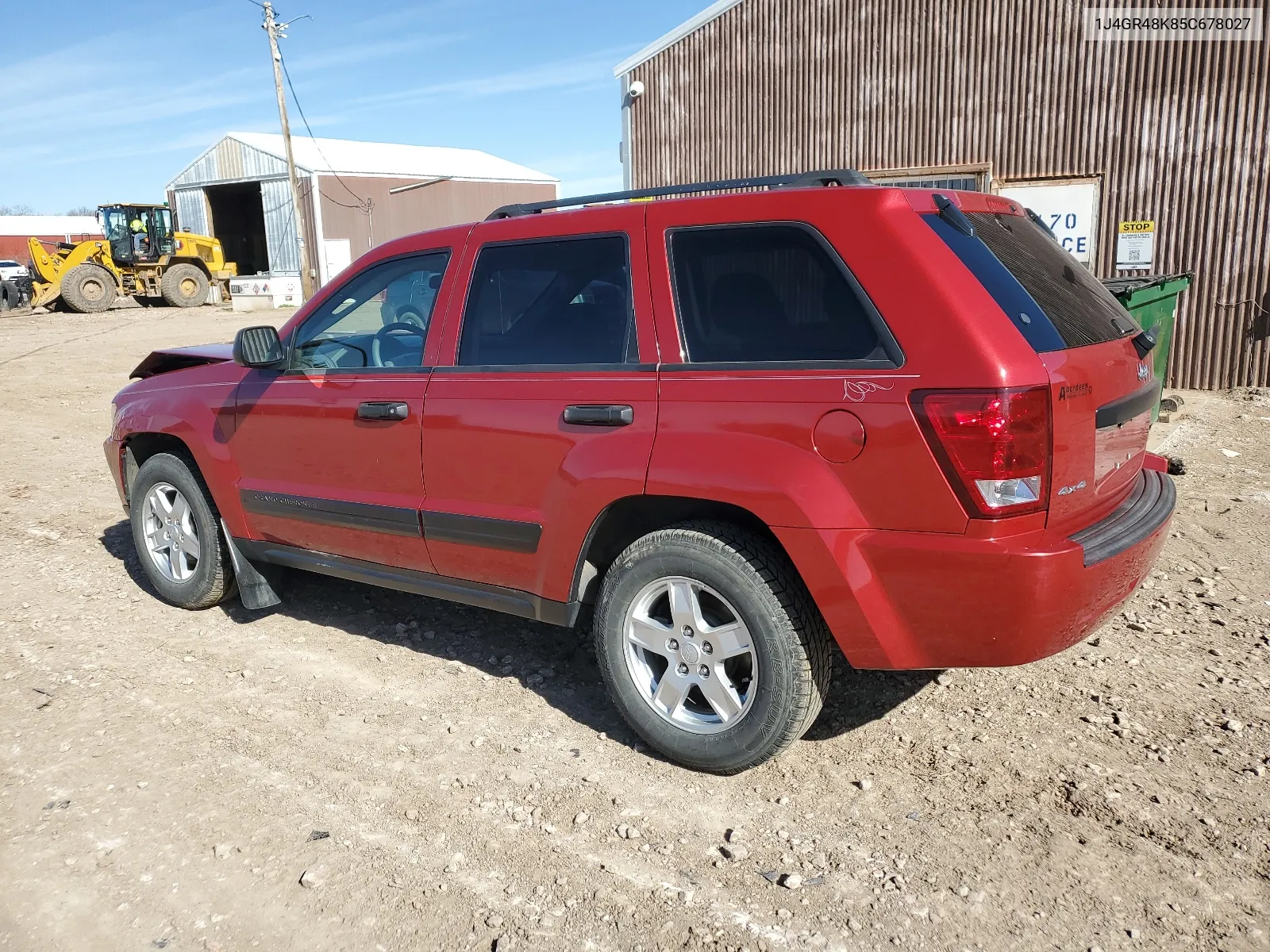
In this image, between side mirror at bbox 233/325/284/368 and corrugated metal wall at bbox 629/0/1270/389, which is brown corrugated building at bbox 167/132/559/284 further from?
side mirror at bbox 233/325/284/368

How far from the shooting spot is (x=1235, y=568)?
198 inches

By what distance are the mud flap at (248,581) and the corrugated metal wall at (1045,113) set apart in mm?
10355

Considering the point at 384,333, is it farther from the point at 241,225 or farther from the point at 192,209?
the point at 241,225

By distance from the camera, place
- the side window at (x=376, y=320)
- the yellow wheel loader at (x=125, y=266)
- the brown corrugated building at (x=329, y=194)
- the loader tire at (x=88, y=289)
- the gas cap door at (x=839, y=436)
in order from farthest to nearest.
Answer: the brown corrugated building at (x=329, y=194) → the yellow wheel loader at (x=125, y=266) → the loader tire at (x=88, y=289) → the side window at (x=376, y=320) → the gas cap door at (x=839, y=436)

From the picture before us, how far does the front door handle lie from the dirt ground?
112 centimetres

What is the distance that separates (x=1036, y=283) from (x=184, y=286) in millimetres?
29928

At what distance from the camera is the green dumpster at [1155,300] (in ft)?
25.2

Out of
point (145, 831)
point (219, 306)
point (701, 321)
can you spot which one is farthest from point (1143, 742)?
point (219, 306)

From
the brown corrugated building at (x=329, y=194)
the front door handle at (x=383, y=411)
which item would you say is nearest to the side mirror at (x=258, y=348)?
the front door handle at (x=383, y=411)

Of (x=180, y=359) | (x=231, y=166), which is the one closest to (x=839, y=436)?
(x=180, y=359)

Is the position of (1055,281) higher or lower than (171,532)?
higher

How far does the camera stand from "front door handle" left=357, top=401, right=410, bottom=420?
3812 millimetres

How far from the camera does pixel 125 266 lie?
2769 cm

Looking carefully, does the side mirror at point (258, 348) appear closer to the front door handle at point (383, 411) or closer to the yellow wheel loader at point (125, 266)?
the front door handle at point (383, 411)
